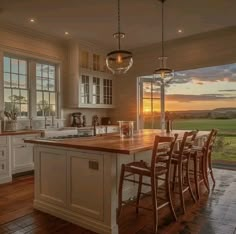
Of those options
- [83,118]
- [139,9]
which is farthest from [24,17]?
[83,118]

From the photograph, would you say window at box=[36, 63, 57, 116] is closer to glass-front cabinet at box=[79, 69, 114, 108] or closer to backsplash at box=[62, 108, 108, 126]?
backsplash at box=[62, 108, 108, 126]

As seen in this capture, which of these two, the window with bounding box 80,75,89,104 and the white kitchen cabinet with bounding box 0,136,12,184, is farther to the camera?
the window with bounding box 80,75,89,104

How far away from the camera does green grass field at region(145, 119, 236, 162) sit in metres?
5.84

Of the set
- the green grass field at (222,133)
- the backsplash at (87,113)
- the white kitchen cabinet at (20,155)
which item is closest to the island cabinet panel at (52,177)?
the white kitchen cabinet at (20,155)

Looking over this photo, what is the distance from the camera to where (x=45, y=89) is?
597 centimetres

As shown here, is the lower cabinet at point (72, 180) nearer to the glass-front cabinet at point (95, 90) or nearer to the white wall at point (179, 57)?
the glass-front cabinet at point (95, 90)

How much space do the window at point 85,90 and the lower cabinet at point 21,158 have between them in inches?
77.0

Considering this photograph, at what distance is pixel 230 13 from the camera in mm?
4469

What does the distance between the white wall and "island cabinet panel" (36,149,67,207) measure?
4.17 m

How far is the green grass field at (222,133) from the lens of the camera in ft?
19.2

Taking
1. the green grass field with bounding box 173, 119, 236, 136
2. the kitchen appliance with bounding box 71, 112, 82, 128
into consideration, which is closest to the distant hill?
the green grass field with bounding box 173, 119, 236, 136

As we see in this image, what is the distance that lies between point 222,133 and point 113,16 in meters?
3.82

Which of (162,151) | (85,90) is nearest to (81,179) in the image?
(162,151)

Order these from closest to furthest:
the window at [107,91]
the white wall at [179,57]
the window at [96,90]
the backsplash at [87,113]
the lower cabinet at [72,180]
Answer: the lower cabinet at [72,180] < the white wall at [179,57] < the backsplash at [87,113] < the window at [96,90] < the window at [107,91]
